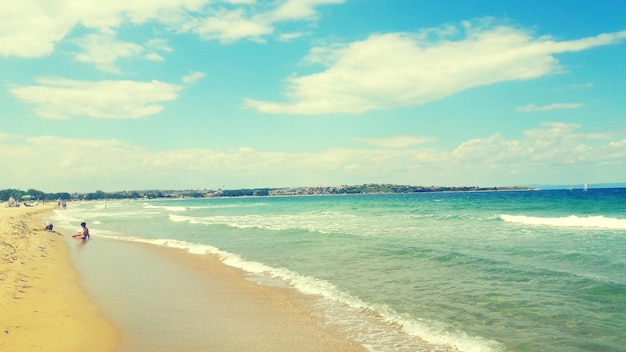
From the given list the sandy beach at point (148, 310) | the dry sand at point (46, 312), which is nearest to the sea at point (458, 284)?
the sandy beach at point (148, 310)

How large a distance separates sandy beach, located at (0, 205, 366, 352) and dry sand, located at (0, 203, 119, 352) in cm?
2

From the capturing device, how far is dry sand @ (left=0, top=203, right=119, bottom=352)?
8031 millimetres

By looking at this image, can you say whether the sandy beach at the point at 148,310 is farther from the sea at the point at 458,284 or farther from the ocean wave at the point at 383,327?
the sea at the point at 458,284

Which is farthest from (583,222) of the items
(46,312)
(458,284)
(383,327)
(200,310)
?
(46,312)

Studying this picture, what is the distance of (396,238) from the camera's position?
23.8 metres

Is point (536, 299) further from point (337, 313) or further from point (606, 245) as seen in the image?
point (606, 245)

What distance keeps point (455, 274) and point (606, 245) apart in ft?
32.5

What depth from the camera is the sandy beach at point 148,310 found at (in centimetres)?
821

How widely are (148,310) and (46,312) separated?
7.37 feet

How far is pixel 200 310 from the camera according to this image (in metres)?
10.6

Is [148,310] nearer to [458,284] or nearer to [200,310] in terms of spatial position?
[200,310]

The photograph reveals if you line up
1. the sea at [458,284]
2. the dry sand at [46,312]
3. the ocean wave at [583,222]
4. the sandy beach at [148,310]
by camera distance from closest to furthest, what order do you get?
the dry sand at [46,312]
the sandy beach at [148,310]
the sea at [458,284]
the ocean wave at [583,222]

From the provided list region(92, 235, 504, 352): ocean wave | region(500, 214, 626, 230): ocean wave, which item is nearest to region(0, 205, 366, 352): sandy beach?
region(92, 235, 504, 352): ocean wave

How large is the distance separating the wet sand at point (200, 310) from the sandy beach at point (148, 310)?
0.02m
